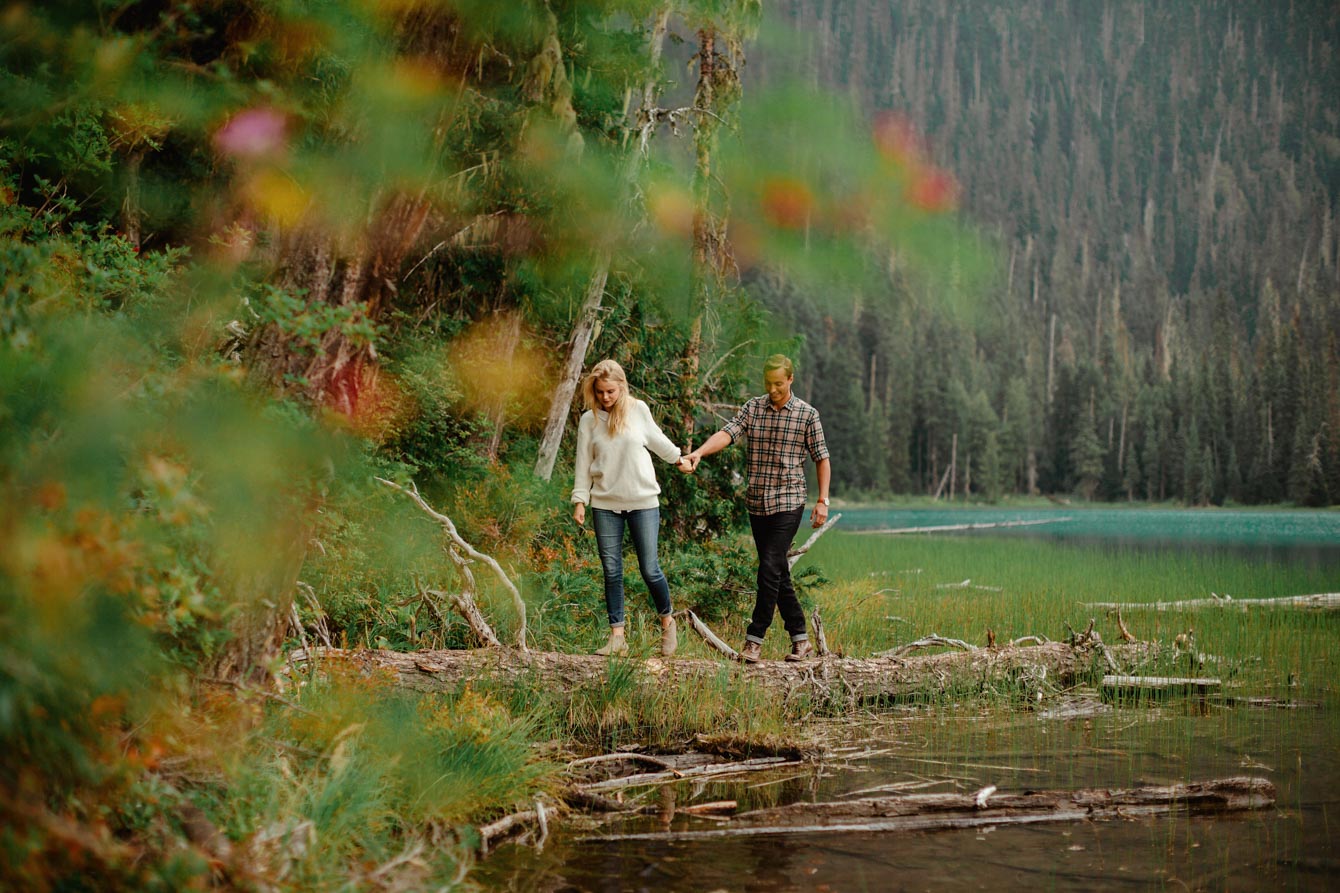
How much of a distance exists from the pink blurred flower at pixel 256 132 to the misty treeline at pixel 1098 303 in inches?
281

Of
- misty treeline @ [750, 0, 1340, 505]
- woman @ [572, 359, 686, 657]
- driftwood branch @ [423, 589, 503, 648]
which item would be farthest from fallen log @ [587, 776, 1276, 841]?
misty treeline @ [750, 0, 1340, 505]

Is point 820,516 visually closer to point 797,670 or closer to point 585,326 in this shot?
point 797,670

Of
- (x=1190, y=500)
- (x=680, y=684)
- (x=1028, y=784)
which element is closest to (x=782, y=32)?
(x=680, y=684)

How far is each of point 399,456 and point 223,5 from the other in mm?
4704

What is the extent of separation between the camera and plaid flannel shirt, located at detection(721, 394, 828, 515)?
25.5 feet

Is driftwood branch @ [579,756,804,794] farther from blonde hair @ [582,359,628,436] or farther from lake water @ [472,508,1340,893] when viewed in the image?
blonde hair @ [582,359,628,436]

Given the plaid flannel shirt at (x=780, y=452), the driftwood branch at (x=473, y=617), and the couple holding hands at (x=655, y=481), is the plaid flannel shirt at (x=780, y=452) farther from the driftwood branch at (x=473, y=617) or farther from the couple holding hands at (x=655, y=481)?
the driftwood branch at (x=473, y=617)

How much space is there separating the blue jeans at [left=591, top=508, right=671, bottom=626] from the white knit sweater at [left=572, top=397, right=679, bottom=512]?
0.07m

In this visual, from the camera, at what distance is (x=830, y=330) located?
10038 centimetres

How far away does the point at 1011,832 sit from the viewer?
17.3 ft

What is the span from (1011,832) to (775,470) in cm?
310

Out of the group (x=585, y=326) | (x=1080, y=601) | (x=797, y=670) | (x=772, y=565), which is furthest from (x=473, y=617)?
(x=1080, y=601)

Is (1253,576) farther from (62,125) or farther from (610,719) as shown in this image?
(62,125)

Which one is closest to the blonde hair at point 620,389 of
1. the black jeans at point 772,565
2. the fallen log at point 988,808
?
the black jeans at point 772,565
